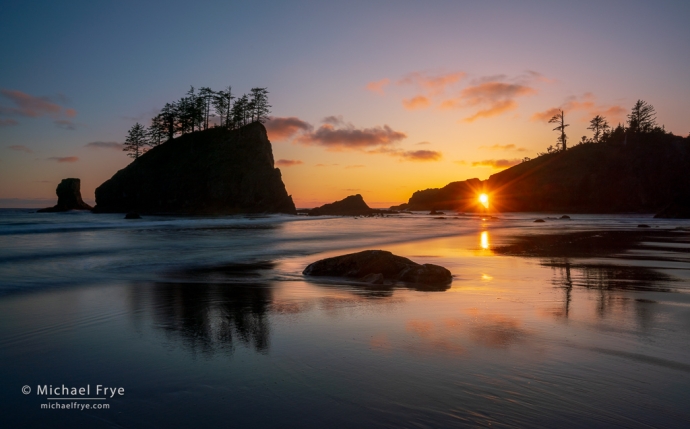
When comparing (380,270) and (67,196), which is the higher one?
(67,196)

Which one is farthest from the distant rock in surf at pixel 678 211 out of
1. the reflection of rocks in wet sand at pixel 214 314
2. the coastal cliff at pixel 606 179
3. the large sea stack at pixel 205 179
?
the reflection of rocks in wet sand at pixel 214 314

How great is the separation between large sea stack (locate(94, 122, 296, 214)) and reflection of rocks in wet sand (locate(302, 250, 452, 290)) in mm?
57472

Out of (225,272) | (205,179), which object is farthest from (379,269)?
(205,179)

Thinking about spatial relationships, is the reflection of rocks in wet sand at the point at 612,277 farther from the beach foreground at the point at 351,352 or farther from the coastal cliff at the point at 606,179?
the coastal cliff at the point at 606,179

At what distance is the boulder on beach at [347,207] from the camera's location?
7419 centimetres

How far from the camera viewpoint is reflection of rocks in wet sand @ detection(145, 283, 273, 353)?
16.1 ft

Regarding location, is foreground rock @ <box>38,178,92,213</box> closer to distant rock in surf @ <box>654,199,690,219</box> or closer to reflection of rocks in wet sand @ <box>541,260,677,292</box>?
reflection of rocks in wet sand @ <box>541,260,677,292</box>

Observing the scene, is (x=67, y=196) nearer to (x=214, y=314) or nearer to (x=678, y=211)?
(x=214, y=314)

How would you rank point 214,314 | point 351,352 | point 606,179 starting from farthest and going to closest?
point 606,179 < point 214,314 < point 351,352

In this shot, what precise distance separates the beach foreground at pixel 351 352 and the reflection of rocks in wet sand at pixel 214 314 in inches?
1.5

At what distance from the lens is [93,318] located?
6.07 m

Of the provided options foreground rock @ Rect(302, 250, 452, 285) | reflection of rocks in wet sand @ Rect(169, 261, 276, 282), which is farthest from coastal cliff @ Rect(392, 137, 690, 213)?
reflection of rocks in wet sand @ Rect(169, 261, 276, 282)

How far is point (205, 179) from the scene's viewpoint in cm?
7088

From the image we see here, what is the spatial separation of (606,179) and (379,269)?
247ft
